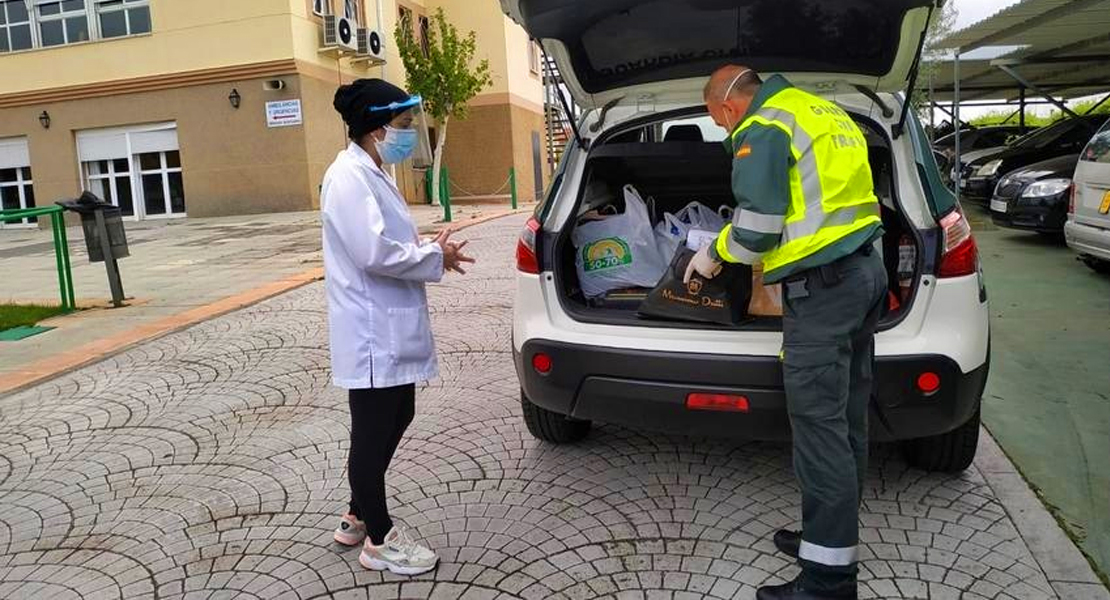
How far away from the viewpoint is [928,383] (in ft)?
9.81

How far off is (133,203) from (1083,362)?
2319 centimetres

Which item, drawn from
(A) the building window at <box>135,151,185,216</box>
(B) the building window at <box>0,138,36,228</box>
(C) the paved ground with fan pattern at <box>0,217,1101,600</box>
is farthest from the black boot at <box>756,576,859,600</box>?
(B) the building window at <box>0,138,36,228</box>

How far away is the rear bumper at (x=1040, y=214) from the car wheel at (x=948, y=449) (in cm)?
705

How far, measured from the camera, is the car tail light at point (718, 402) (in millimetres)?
3039

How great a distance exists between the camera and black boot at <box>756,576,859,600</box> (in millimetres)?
2713

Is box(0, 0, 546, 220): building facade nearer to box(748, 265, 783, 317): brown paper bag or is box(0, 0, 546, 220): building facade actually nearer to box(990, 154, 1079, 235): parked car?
box(990, 154, 1079, 235): parked car

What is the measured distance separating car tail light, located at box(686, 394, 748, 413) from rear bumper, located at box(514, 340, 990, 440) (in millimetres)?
16

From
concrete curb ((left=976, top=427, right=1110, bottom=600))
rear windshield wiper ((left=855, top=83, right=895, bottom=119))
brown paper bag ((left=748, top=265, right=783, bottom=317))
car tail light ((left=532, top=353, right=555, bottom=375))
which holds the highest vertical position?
rear windshield wiper ((left=855, top=83, right=895, bottom=119))

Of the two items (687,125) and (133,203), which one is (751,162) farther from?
(133,203)

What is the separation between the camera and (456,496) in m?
3.71

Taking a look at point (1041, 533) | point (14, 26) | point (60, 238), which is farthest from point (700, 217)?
point (14, 26)

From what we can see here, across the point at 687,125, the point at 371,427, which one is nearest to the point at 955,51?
the point at 687,125

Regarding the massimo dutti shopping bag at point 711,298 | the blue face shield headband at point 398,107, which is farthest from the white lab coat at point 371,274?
the massimo dutti shopping bag at point 711,298

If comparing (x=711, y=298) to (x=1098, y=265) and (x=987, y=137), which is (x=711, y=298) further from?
(x=987, y=137)
